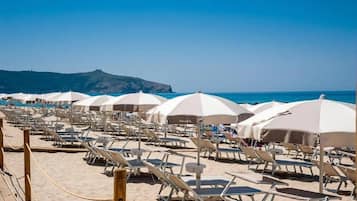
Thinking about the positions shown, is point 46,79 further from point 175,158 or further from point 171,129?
point 175,158

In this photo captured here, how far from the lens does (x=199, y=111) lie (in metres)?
8.62

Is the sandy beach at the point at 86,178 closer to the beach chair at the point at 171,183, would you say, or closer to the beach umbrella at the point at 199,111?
the beach chair at the point at 171,183

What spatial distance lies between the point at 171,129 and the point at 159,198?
17.3 m

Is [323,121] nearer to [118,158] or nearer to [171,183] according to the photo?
[171,183]

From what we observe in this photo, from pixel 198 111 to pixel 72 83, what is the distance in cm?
15052

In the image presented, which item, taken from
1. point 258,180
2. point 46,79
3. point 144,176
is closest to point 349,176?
point 258,180

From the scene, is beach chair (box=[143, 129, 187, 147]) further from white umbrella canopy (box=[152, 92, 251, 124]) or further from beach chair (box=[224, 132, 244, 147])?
white umbrella canopy (box=[152, 92, 251, 124])

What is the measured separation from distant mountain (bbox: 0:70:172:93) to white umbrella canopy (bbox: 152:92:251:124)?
4778 inches

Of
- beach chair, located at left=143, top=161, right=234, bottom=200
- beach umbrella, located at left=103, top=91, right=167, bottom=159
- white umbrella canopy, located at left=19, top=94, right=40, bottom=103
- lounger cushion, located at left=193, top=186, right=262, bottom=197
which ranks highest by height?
white umbrella canopy, located at left=19, top=94, right=40, bottom=103

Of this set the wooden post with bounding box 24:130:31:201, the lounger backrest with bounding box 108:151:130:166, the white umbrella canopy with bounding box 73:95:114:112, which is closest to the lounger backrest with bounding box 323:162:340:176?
the lounger backrest with bounding box 108:151:130:166

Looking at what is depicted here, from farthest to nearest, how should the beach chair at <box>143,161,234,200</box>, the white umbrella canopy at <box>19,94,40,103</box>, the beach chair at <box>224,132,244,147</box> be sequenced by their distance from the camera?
the white umbrella canopy at <box>19,94,40,103</box> < the beach chair at <box>224,132,244,147</box> < the beach chair at <box>143,161,234,200</box>

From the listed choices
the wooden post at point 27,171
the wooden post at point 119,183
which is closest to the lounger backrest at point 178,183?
the wooden post at point 27,171

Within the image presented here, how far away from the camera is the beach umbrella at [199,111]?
847 cm

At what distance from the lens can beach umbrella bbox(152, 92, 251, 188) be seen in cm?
847
